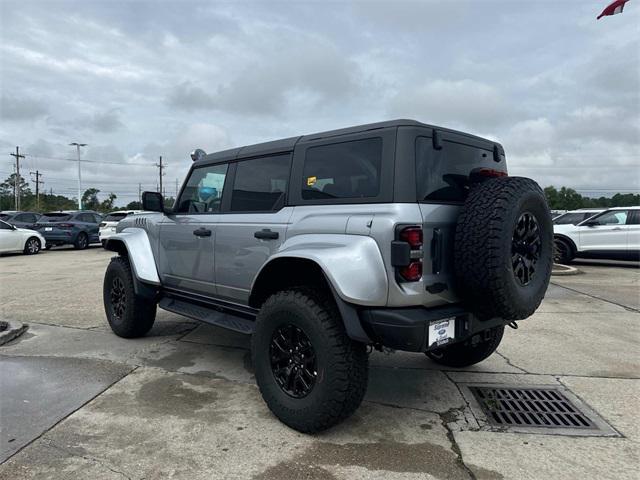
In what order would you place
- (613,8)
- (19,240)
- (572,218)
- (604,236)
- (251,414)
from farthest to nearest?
(19,240)
(572,218)
(604,236)
(613,8)
(251,414)

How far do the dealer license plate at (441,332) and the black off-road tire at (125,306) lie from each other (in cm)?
335

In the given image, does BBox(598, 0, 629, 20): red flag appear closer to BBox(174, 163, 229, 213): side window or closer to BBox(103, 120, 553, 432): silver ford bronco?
BBox(103, 120, 553, 432): silver ford bronco

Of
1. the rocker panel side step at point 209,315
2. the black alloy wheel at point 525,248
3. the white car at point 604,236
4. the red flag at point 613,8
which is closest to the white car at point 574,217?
the white car at point 604,236

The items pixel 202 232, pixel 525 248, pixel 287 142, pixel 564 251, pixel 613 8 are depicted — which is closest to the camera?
pixel 525 248

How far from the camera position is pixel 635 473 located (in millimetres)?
2604

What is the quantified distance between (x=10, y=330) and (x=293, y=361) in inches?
154

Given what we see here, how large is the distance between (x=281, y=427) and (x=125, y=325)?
2.70m

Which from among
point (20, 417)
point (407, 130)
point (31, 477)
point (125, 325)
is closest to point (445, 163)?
point (407, 130)

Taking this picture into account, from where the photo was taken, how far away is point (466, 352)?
4180 millimetres

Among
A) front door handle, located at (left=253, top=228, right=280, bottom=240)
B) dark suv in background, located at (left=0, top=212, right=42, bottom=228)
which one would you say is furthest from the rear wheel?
front door handle, located at (left=253, top=228, right=280, bottom=240)

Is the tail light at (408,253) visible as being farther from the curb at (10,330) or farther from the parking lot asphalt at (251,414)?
the curb at (10,330)

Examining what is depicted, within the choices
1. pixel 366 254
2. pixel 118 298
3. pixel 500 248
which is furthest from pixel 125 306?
pixel 500 248

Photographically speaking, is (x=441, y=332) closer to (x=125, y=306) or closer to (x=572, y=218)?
(x=125, y=306)

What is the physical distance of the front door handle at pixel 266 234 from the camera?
11.3 feet
